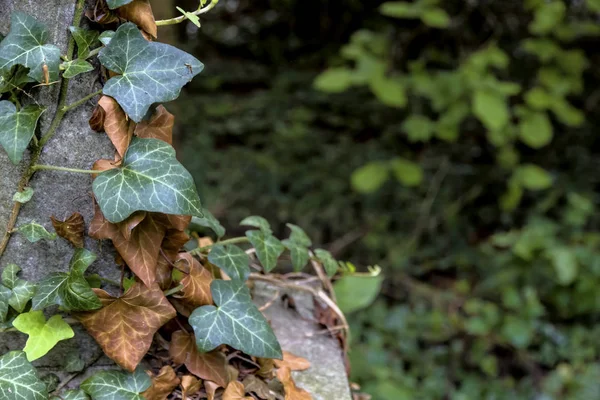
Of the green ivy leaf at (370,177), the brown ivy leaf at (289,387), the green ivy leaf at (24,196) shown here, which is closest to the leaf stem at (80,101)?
the green ivy leaf at (24,196)

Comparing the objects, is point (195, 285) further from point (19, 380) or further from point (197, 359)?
point (19, 380)

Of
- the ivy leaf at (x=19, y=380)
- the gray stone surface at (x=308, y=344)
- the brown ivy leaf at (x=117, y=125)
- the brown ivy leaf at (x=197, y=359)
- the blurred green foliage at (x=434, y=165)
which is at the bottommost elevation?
the blurred green foliage at (x=434, y=165)

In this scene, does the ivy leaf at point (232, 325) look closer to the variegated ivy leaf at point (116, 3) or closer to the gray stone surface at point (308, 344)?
the gray stone surface at point (308, 344)

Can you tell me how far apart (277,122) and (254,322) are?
9.92ft

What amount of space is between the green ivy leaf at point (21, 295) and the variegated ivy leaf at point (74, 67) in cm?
30

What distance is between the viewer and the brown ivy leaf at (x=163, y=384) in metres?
0.87

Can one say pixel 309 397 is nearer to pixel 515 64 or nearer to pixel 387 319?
pixel 387 319

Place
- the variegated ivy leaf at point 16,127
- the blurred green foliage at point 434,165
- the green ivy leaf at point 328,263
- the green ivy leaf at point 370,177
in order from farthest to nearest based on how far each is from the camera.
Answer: the green ivy leaf at point 370,177 → the blurred green foliage at point 434,165 → the green ivy leaf at point 328,263 → the variegated ivy leaf at point 16,127

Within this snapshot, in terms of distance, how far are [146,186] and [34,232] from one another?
18 centimetres

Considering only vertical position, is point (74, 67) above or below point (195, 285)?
above

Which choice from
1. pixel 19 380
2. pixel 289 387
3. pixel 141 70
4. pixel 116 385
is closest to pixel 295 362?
pixel 289 387

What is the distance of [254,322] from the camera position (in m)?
0.89

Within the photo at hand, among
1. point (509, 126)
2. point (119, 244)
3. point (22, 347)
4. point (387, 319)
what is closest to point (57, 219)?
point (119, 244)

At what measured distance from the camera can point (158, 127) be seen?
865mm
